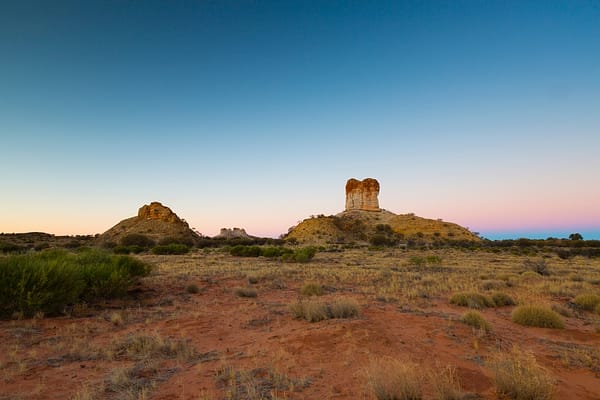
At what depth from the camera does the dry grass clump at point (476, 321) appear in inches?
322

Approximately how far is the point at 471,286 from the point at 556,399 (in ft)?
35.0

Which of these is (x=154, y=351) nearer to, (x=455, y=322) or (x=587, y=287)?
(x=455, y=322)

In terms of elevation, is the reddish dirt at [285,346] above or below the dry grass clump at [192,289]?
below

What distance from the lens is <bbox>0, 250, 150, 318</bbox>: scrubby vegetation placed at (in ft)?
30.2

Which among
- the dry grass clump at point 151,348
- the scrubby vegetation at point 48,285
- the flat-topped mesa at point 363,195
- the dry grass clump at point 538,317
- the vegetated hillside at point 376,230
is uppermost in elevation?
the flat-topped mesa at point 363,195

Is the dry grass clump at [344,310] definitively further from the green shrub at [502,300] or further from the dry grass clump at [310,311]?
the green shrub at [502,300]

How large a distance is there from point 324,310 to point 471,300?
530 cm

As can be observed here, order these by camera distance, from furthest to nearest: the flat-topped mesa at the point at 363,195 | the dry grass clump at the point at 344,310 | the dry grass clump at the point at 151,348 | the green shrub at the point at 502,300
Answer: the flat-topped mesa at the point at 363,195, the green shrub at the point at 502,300, the dry grass clump at the point at 344,310, the dry grass clump at the point at 151,348

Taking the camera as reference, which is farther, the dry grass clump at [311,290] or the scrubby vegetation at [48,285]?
the dry grass clump at [311,290]

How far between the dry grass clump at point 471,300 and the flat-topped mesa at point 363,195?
105253 millimetres

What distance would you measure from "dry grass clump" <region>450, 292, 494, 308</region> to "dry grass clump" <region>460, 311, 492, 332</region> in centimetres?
274

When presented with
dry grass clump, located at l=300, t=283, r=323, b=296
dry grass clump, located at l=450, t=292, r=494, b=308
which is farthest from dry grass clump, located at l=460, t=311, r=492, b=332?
dry grass clump, located at l=300, t=283, r=323, b=296

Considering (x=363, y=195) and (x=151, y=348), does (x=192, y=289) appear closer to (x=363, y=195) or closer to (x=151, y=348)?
(x=151, y=348)

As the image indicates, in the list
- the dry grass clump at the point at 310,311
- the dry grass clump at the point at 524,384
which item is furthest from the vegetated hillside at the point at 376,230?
the dry grass clump at the point at 524,384
